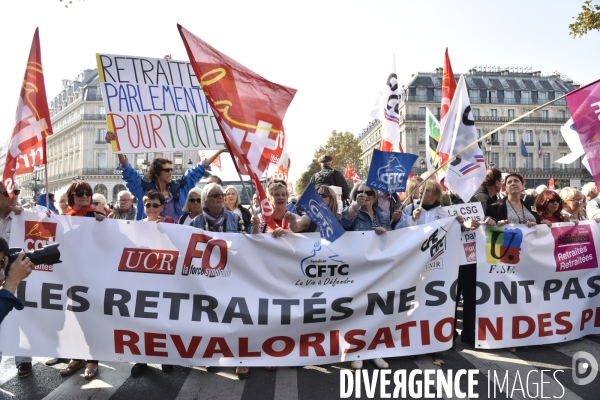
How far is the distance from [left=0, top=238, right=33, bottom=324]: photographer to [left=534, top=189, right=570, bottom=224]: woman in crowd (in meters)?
5.34

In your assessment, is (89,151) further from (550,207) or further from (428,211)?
(550,207)

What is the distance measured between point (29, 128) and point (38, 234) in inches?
43.1

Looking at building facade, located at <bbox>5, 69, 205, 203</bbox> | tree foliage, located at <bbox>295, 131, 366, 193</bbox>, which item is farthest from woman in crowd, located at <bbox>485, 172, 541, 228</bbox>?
tree foliage, located at <bbox>295, 131, 366, 193</bbox>

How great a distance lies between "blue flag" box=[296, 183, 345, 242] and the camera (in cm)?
450

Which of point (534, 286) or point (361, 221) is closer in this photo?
point (361, 221)

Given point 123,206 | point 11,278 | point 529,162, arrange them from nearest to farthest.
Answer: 1. point 11,278
2. point 123,206
3. point 529,162

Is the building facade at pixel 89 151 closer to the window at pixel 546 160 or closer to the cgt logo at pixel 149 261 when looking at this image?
the window at pixel 546 160

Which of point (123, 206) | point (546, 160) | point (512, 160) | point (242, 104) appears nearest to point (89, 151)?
point (512, 160)

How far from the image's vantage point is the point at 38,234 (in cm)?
473

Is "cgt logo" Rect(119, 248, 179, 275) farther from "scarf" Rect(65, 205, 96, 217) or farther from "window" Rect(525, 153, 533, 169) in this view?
"window" Rect(525, 153, 533, 169)

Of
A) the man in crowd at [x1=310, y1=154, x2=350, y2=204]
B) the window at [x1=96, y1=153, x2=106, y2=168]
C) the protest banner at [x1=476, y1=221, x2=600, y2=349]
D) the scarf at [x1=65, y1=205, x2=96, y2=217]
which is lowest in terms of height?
the protest banner at [x1=476, y1=221, x2=600, y2=349]

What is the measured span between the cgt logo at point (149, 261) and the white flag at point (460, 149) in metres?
3.13

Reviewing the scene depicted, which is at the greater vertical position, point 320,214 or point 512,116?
point 512,116

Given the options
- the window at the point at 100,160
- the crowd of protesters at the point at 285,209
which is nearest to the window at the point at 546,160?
the window at the point at 100,160
